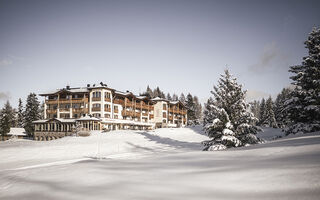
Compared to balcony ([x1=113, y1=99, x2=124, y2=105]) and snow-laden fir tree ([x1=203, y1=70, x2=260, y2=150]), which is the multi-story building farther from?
snow-laden fir tree ([x1=203, y1=70, x2=260, y2=150])

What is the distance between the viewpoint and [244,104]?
1986cm

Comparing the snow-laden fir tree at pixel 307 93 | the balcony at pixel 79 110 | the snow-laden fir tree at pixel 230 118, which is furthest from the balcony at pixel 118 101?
the snow-laden fir tree at pixel 307 93

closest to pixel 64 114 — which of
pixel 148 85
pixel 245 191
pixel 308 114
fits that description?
pixel 308 114

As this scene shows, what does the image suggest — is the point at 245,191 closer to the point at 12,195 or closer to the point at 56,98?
the point at 12,195

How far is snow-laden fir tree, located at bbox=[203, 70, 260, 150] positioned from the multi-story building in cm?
3209

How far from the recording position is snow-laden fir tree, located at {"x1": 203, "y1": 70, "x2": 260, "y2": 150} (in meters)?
18.9

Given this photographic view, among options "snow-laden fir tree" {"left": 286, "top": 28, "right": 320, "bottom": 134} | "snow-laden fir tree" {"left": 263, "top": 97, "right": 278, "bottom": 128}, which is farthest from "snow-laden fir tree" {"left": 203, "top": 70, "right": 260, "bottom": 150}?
"snow-laden fir tree" {"left": 263, "top": 97, "right": 278, "bottom": 128}

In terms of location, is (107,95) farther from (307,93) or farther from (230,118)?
(307,93)

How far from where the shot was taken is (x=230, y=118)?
778 inches

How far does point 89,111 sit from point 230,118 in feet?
129

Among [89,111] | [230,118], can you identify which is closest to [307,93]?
[230,118]

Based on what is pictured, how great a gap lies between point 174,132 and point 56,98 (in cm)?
3246

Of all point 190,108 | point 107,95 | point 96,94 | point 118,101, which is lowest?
point 190,108

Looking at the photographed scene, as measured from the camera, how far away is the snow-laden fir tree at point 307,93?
Answer: 63.6 feet
